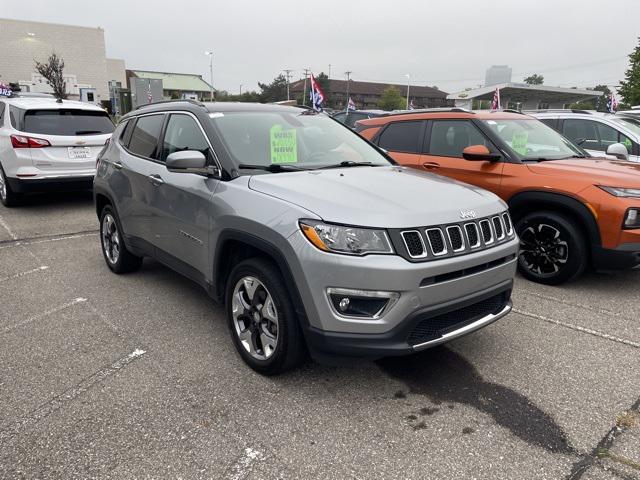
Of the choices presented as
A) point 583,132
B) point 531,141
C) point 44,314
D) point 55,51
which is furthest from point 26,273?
point 55,51

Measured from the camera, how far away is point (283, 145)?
3.67m

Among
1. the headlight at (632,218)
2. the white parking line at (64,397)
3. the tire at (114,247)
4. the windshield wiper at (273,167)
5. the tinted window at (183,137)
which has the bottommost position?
the white parking line at (64,397)

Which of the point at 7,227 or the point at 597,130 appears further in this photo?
the point at 597,130

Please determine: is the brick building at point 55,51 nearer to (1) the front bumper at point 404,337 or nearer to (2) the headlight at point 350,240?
(2) the headlight at point 350,240

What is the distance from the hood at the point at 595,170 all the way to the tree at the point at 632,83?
29.1 meters

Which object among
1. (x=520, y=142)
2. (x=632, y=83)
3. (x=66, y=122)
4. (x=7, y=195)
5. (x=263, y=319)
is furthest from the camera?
(x=632, y=83)

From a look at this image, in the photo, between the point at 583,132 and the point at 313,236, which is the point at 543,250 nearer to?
the point at 313,236

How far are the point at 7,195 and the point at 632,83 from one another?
33.6 m

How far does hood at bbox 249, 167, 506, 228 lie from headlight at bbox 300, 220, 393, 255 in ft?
0.14

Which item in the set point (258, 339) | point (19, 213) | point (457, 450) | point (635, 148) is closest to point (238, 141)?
point (258, 339)

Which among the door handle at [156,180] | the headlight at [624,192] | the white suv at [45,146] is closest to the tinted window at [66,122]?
the white suv at [45,146]

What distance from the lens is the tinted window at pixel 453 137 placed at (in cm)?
558

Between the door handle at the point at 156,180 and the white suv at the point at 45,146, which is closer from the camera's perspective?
the door handle at the point at 156,180

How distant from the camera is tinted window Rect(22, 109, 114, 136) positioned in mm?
7836
